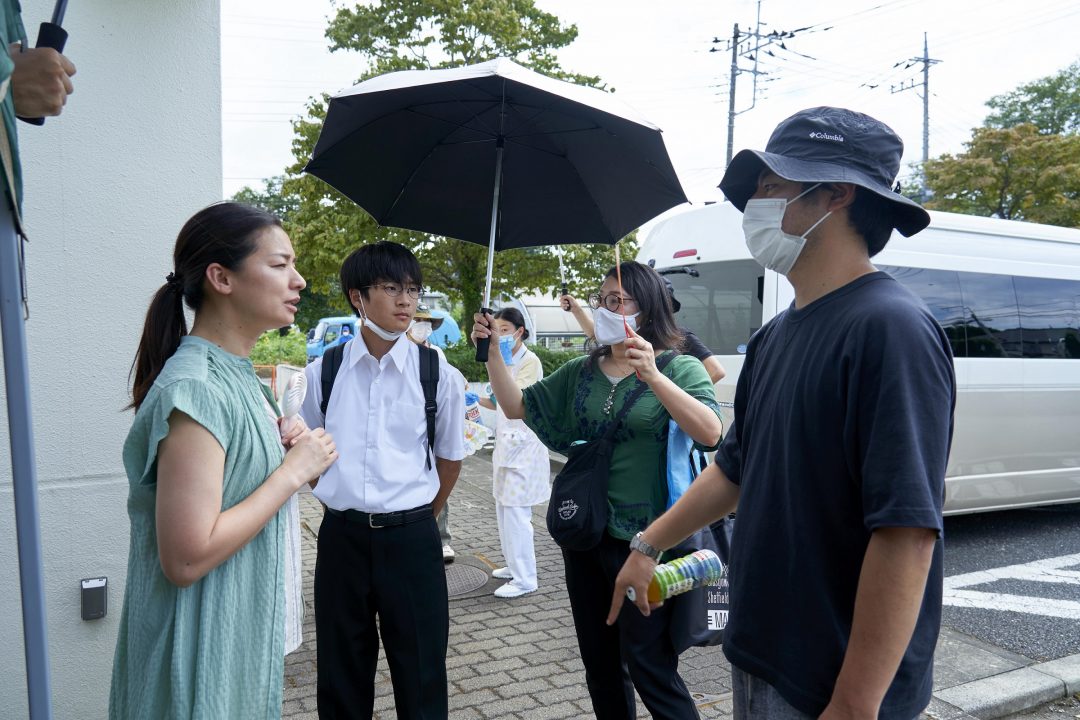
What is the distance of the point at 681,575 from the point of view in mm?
2285

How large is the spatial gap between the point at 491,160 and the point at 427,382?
41.6 inches

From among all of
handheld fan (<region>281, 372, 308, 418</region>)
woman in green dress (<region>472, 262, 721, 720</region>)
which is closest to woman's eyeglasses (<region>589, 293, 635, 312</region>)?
woman in green dress (<region>472, 262, 721, 720</region>)

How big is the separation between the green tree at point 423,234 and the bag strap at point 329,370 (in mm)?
10422

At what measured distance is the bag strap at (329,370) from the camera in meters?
3.02

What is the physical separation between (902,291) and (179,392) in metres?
1.55

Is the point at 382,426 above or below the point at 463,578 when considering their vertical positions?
above

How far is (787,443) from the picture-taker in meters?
1.62

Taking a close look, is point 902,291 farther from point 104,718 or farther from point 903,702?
point 104,718

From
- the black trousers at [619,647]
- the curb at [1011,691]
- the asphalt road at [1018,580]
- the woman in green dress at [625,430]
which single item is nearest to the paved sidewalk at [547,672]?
the curb at [1011,691]

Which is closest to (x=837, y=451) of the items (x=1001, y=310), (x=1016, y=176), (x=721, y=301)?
(x=721, y=301)

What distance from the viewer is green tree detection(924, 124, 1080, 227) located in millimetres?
18797

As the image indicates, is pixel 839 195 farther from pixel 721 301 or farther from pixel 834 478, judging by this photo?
pixel 721 301

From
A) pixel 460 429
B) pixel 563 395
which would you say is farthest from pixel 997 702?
pixel 460 429

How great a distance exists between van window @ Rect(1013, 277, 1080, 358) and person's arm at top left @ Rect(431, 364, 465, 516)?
6.51 meters
